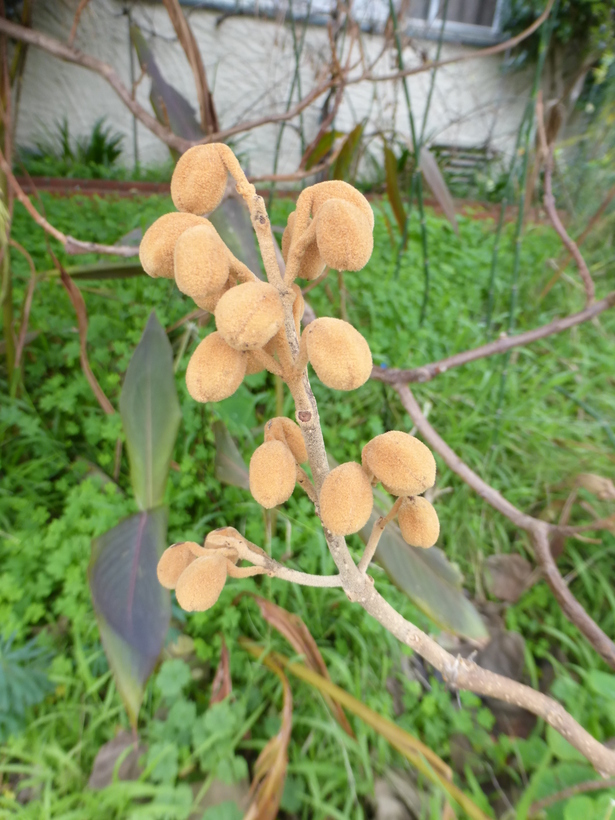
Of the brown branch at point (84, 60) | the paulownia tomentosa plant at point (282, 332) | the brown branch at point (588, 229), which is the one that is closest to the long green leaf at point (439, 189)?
the brown branch at point (588, 229)

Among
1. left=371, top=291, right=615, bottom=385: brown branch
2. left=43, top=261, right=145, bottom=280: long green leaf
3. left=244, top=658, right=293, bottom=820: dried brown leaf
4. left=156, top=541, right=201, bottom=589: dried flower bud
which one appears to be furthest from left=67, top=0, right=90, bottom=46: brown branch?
left=244, top=658, right=293, bottom=820: dried brown leaf

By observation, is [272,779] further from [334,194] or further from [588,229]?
[588,229]

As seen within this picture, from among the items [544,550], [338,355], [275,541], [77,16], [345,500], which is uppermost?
[77,16]

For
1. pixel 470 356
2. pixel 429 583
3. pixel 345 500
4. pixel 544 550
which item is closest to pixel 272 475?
pixel 345 500

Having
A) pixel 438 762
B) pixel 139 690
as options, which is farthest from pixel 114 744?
pixel 438 762

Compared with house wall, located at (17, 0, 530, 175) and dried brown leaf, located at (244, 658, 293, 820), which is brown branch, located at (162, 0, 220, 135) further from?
house wall, located at (17, 0, 530, 175)
